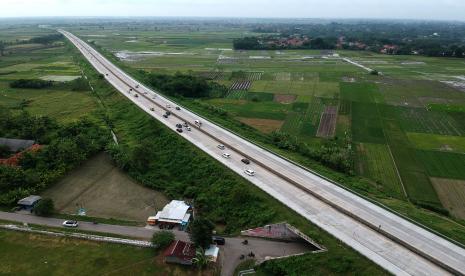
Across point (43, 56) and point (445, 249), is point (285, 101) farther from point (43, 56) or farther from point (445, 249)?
point (43, 56)

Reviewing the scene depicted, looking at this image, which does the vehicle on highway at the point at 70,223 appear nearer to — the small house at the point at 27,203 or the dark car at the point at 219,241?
the small house at the point at 27,203

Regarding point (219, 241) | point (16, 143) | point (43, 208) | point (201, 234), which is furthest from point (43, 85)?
point (201, 234)

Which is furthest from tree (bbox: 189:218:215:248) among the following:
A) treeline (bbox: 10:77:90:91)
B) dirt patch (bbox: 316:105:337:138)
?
treeline (bbox: 10:77:90:91)

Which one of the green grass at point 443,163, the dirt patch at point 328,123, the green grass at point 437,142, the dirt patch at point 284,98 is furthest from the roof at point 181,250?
the dirt patch at point 284,98

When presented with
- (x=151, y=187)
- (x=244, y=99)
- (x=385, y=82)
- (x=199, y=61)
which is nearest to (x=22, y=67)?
(x=199, y=61)

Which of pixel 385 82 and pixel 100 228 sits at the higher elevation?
pixel 385 82

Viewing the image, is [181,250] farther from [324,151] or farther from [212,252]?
[324,151]
